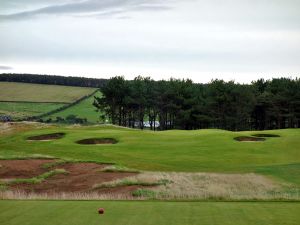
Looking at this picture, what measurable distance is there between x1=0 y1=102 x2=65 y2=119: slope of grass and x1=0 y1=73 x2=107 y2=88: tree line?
33.1 metres

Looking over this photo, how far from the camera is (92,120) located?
5344 inches

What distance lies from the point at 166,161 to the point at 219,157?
15.1 feet

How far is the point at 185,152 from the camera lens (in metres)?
42.3

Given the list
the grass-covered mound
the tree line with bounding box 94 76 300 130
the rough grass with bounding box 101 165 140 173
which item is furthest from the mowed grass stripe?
the rough grass with bounding box 101 165 140 173

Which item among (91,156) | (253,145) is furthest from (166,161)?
(253,145)

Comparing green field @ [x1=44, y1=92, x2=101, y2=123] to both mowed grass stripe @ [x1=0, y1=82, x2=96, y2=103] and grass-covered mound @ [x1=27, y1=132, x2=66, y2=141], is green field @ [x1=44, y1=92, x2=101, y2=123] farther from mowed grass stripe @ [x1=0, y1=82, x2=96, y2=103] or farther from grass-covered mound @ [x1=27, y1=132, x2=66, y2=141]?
grass-covered mound @ [x1=27, y1=132, x2=66, y2=141]

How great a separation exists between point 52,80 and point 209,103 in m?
108

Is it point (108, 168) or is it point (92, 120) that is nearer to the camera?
point (108, 168)

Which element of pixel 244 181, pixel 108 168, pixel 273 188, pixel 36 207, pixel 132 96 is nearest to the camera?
pixel 36 207

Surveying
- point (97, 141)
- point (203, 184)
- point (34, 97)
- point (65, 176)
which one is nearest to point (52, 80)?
point (34, 97)

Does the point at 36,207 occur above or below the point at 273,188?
above

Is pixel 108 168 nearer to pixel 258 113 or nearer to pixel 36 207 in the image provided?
pixel 36 207

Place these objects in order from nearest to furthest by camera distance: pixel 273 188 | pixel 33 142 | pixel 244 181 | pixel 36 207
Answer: pixel 36 207, pixel 273 188, pixel 244 181, pixel 33 142

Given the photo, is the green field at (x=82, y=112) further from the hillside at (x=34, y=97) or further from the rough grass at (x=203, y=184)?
the rough grass at (x=203, y=184)
